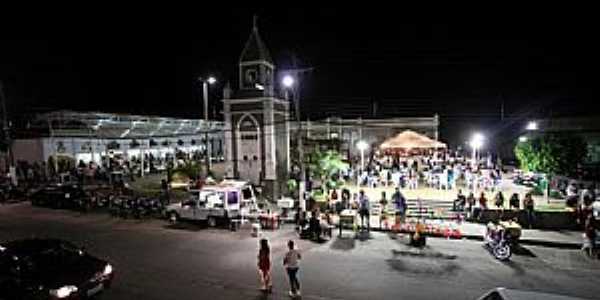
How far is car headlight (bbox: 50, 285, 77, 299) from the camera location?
363 inches

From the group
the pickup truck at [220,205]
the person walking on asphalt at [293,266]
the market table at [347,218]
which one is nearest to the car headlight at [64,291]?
the person walking on asphalt at [293,266]

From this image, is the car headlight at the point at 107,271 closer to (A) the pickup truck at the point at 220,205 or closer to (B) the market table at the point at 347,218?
(A) the pickup truck at the point at 220,205

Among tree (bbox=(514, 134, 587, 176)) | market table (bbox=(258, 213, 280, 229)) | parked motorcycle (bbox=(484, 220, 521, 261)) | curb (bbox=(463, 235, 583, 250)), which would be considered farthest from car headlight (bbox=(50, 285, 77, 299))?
tree (bbox=(514, 134, 587, 176))

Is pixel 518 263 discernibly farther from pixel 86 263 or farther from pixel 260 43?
pixel 260 43

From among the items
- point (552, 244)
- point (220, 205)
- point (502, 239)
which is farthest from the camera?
point (220, 205)

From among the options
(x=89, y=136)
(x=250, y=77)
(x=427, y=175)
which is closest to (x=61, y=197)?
(x=89, y=136)

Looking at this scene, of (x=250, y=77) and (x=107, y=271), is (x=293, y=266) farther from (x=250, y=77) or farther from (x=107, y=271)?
(x=250, y=77)

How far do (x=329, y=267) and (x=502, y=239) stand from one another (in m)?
5.87

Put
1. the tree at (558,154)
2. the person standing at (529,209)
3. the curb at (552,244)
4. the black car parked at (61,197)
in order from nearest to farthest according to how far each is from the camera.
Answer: the curb at (552,244) → the person standing at (529,209) → the tree at (558,154) → the black car parked at (61,197)

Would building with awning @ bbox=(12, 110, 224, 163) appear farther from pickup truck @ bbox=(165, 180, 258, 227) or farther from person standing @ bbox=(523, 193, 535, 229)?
person standing @ bbox=(523, 193, 535, 229)

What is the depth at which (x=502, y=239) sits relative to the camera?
45.1ft

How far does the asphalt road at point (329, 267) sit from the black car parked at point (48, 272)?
87cm

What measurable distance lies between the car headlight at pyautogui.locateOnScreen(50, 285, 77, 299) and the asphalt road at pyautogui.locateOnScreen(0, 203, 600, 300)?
4.28 feet

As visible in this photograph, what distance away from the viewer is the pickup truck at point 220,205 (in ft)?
62.5
